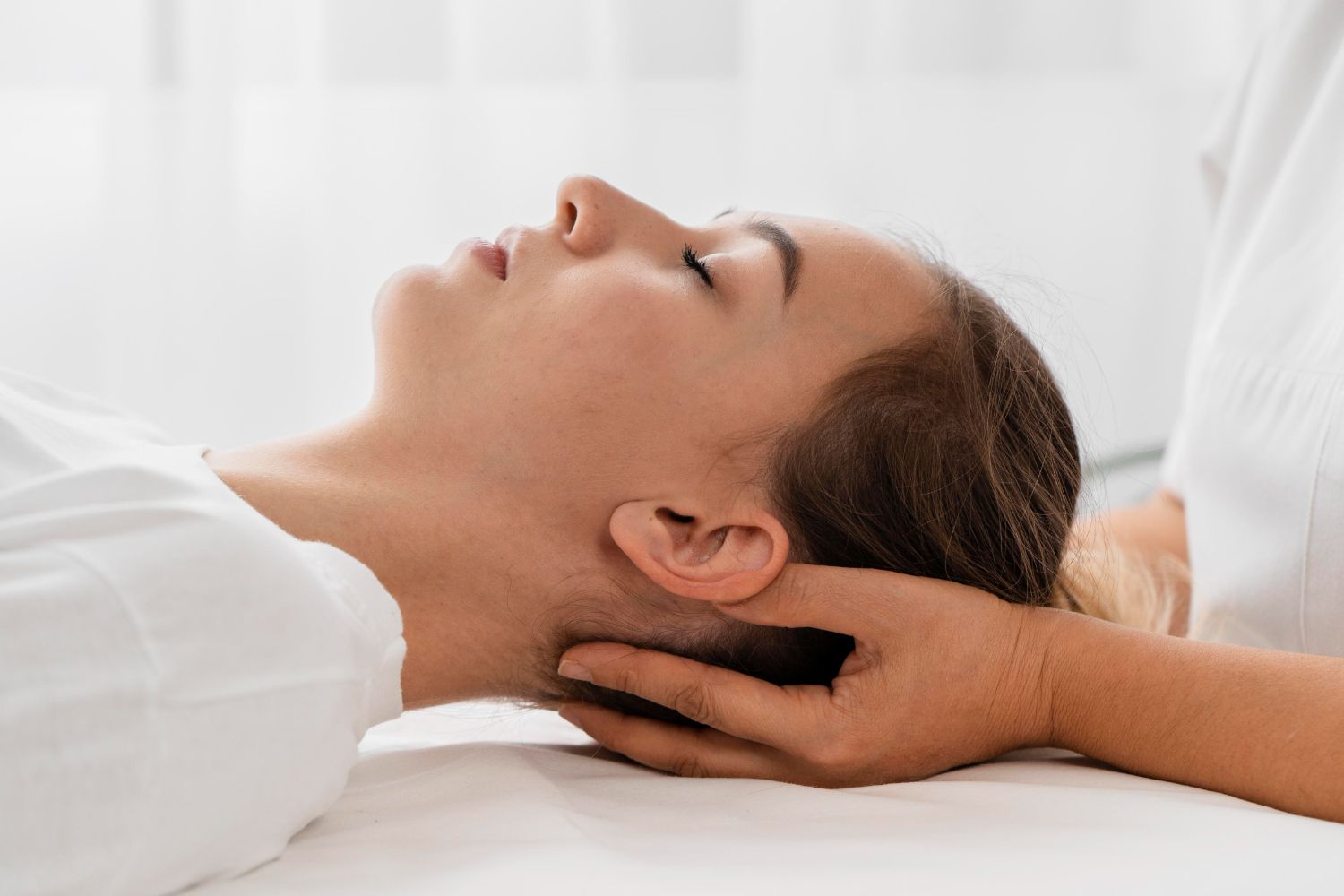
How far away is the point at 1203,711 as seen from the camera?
103 centimetres

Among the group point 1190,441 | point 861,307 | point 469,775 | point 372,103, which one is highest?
point 372,103

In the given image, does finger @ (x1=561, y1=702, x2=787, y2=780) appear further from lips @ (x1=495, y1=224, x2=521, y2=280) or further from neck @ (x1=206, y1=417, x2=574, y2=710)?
lips @ (x1=495, y1=224, x2=521, y2=280)

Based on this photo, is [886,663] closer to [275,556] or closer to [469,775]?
[469,775]

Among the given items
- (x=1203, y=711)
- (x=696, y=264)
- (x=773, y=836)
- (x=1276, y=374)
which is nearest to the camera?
(x=773, y=836)

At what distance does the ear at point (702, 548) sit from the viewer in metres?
1.08

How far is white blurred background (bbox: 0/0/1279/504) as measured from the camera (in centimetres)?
221

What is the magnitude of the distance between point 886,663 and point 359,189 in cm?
160

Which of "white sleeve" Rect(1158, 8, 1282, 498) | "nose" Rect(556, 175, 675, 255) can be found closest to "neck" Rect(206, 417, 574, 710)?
"nose" Rect(556, 175, 675, 255)

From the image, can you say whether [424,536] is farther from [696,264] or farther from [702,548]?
[696,264]

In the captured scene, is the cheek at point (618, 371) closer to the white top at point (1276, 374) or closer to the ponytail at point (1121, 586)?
the ponytail at point (1121, 586)

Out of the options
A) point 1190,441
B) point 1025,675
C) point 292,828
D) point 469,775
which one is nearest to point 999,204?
point 1190,441

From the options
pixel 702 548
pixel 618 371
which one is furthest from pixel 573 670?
pixel 618 371

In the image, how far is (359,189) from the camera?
2320 mm

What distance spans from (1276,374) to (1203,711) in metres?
0.52
